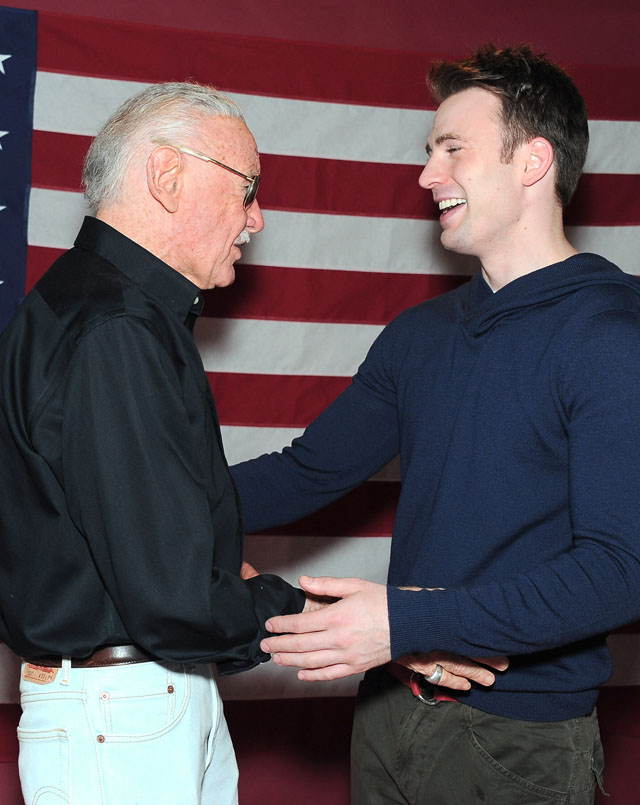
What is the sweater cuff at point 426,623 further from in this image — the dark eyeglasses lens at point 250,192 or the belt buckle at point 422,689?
the dark eyeglasses lens at point 250,192

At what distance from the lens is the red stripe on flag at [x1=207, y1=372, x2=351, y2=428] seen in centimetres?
250

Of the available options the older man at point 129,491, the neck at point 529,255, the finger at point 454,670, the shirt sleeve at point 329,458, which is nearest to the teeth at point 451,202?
the neck at point 529,255

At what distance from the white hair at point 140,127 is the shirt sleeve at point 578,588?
0.68 m

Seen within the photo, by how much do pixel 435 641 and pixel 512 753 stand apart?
37 centimetres

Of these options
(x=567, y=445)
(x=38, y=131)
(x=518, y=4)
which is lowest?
(x=567, y=445)

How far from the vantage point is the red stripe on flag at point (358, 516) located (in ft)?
8.48

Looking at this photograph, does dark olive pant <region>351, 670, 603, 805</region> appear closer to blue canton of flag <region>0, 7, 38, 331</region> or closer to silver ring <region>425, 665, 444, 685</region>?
silver ring <region>425, 665, 444, 685</region>

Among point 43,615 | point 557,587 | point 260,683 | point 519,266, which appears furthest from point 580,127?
point 260,683

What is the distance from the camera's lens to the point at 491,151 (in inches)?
62.7

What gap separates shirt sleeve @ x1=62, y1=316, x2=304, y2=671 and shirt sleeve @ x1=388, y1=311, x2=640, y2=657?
0.94ft

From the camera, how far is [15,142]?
226cm

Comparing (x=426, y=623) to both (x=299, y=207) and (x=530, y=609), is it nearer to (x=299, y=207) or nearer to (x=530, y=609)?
(x=530, y=609)

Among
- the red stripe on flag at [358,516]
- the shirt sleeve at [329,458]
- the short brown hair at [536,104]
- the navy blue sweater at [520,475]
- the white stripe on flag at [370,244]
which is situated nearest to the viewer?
the navy blue sweater at [520,475]

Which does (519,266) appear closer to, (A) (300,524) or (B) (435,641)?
(B) (435,641)
